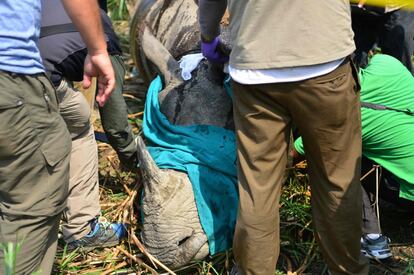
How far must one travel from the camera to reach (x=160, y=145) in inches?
128

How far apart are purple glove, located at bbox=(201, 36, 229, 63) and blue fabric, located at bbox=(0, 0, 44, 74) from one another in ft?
3.49

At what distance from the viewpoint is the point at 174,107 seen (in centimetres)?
341

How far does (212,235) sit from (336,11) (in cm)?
126

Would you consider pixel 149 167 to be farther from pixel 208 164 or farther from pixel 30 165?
pixel 30 165

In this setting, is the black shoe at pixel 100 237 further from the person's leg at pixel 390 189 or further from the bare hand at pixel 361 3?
the bare hand at pixel 361 3

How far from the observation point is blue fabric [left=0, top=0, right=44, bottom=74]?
2.07 metres

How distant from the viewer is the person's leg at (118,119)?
351 centimetres

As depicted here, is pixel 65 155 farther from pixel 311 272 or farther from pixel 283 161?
pixel 311 272

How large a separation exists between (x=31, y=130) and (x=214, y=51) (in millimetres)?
1193

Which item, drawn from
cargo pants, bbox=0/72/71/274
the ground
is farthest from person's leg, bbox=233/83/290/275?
cargo pants, bbox=0/72/71/274

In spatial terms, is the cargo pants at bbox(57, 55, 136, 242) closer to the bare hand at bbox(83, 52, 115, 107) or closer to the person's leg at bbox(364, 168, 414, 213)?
the bare hand at bbox(83, 52, 115, 107)

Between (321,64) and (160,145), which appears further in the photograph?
(160,145)

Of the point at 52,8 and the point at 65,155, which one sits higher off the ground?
the point at 52,8

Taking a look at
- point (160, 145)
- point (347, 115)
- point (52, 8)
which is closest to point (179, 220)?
point (160, 145)
